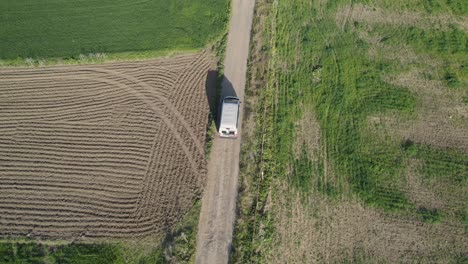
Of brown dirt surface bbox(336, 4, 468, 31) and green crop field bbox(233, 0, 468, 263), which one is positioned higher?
brown dirt surface bbox(336, 4, 468, 31)

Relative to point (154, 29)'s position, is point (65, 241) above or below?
below

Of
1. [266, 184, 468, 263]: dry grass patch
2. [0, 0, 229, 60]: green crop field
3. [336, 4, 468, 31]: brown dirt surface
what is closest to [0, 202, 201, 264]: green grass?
[266, 184, 468, 263]: dry grass patch

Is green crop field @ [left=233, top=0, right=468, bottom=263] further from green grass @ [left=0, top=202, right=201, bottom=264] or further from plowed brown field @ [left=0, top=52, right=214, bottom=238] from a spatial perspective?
plowed brown field @ [left=0, top=52, right=214, bottom=238]

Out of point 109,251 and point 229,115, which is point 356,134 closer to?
point 229,115

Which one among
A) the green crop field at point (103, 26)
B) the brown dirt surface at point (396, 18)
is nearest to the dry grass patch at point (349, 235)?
the green crop field at point (103, 26)

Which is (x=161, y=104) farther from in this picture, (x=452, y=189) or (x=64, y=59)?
(x=452, y=189)

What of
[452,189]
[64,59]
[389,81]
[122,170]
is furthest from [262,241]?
[64,59]
